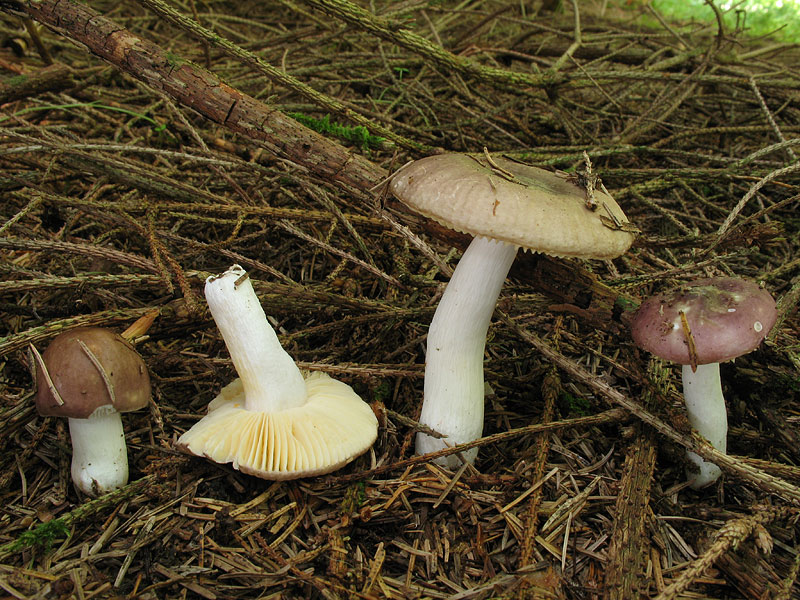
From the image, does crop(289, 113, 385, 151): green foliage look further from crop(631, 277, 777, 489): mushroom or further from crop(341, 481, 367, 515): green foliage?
crop(341, 481, 367, 515): green foliage

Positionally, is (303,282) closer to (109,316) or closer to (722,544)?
(109,316)

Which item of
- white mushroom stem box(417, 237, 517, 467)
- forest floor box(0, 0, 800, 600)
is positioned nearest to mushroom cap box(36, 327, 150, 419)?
forest floor box(0, 0, 800, 600)

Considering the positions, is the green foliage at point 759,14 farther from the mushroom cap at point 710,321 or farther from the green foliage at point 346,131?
the mushroom cap at point 710,321

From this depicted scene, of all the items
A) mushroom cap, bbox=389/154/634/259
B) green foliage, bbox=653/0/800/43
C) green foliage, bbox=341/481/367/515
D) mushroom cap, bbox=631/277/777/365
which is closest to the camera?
mushroom cap, bbox=389/154/634/259

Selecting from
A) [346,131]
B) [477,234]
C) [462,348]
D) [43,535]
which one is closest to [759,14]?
[346,131]

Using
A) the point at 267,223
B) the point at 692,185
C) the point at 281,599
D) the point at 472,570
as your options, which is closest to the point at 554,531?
the point at 472,570

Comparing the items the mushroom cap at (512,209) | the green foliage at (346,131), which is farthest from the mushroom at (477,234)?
the green foliage at (346,131)
